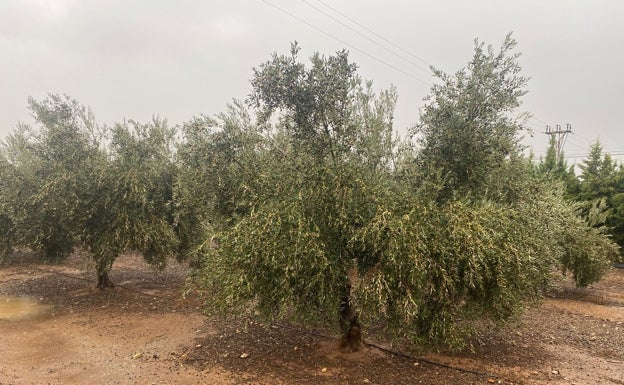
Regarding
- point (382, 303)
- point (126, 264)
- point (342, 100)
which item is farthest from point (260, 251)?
point (126, 264)

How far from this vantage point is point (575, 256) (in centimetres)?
2016

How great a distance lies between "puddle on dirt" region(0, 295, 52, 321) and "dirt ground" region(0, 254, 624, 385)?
0.04 m

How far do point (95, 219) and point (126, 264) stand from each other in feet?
36.2

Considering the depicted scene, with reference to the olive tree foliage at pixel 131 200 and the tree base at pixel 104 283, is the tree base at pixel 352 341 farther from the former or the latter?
the tree base at pixel 104 283

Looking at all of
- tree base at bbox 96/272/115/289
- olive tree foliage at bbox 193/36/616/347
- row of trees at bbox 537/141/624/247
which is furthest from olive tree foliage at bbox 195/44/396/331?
row of trees at bbox 537/141/624/247

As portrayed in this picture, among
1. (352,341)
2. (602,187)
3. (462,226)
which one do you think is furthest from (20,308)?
(602,187)

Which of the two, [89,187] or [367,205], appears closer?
[367,205]

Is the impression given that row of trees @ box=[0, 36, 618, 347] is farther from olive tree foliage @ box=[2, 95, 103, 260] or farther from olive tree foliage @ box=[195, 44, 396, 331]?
olive tree foliage @ box=[2, 95, 103, 260]

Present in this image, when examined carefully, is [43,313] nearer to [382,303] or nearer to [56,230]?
[56,230]

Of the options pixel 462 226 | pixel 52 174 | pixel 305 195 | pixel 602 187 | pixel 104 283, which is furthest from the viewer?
pixel 602 187

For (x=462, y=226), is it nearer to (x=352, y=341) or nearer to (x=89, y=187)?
(x=352, y=341)

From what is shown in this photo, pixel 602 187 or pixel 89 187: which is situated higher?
pixel 602 187

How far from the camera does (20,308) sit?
17.2 meters

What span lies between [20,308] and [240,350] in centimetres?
1100
